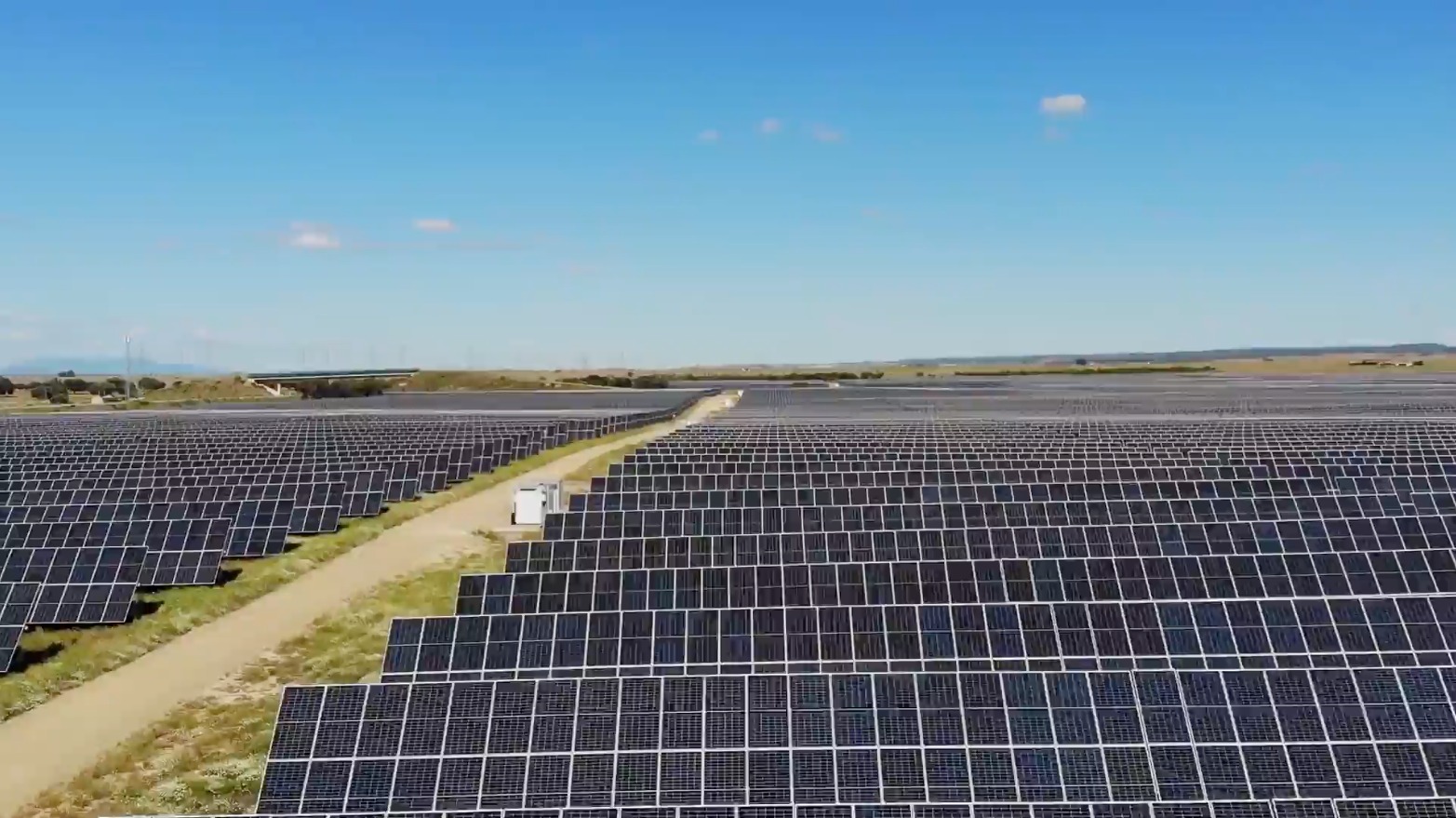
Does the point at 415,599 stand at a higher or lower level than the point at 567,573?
lower

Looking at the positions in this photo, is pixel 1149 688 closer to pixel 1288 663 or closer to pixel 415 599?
pixel 1288 663

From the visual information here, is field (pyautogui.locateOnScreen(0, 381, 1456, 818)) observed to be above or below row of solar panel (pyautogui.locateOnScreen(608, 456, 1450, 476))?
below

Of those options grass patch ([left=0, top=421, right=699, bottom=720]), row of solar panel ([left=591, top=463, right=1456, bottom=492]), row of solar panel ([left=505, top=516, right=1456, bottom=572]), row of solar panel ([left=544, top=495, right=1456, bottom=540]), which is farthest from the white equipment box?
row of solar panel ([left=505, top=516, right=1456, bottom=572])

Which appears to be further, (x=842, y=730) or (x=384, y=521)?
(x=384, y=521)

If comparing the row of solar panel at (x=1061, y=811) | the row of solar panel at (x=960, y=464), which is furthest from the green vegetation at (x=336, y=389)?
the row of solar panel at (x=1061, y=811)

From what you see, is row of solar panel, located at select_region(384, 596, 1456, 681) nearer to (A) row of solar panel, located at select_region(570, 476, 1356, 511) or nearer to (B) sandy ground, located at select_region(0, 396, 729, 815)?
(B) sandy ground, located at select_region(0, 396, 729, 815)

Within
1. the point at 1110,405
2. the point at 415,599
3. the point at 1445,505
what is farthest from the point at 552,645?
the point at 1110,405

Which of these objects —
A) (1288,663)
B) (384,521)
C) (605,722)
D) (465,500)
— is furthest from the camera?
(465,500)

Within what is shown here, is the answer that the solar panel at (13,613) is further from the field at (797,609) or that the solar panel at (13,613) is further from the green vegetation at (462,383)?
the green vegetation at (462,383)

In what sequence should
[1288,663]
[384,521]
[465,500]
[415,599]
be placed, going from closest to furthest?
[1288,663] → [415,599] → [384,521] → [465,500]
